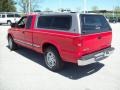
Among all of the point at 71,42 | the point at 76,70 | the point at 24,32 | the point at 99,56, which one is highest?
the point at 24,32

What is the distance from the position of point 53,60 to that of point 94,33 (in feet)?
5.41

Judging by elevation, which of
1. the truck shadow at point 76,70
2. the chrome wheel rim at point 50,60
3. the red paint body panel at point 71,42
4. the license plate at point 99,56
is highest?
the red paint body panel at point 71,42

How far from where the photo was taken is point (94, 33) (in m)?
5.84

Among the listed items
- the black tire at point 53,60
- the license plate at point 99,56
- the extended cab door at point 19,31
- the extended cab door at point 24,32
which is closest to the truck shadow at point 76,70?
A: the black tire at point 53,60

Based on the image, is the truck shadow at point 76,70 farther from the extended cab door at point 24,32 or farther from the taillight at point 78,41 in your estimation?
the taillight at point 78,41

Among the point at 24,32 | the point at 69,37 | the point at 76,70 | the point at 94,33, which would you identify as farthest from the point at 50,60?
the point at 24,32

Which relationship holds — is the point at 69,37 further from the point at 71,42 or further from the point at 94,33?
→ the point at 94,33

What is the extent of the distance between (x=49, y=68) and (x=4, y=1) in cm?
5385

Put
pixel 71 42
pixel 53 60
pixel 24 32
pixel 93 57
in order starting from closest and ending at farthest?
pixel 71 42 → pixel 93 57 → pixel 53 60 → pixel 24 32

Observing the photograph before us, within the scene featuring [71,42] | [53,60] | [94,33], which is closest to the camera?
[71,42]

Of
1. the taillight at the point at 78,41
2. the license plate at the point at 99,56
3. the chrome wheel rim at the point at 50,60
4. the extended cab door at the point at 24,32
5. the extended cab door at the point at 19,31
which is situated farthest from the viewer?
the extended cab door at the point at 19,31

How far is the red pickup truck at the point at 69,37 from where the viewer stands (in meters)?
5.40

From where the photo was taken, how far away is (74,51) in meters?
5.39

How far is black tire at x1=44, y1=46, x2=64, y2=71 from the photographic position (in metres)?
6.25
